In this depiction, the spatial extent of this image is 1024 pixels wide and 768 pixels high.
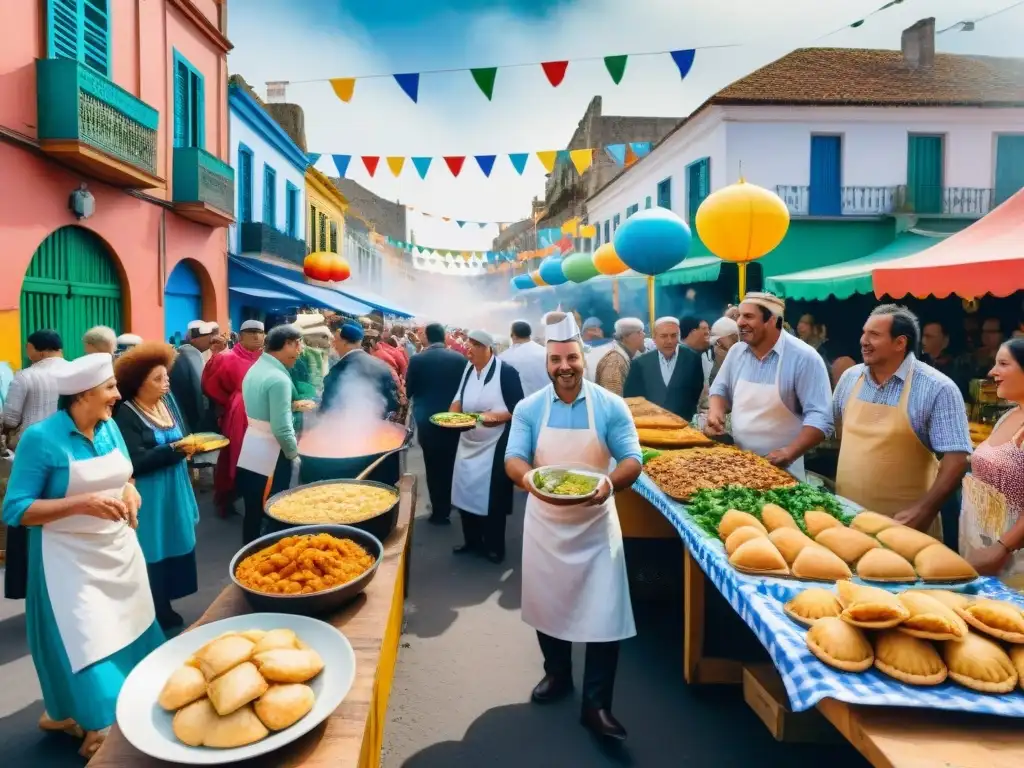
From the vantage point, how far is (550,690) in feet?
11.6

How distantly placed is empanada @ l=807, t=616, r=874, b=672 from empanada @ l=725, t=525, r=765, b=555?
27.1 inches

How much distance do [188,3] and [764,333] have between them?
12.2m

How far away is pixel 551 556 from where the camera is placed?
3.20 m

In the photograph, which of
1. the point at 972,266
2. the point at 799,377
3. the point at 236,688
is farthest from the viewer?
the point at 972,266

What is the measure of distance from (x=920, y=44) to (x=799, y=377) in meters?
19.7

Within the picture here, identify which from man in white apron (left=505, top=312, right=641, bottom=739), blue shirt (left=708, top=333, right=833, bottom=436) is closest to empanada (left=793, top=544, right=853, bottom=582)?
man in white apron (left=505, top=312, right=641, bottom=739)

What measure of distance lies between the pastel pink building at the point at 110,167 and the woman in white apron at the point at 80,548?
227 inches

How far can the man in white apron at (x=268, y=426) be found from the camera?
4840mm

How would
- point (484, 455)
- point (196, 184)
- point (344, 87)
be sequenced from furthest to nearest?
→ 1. point (196, 184)
2. point (344, 87)
3. point (484, 455)

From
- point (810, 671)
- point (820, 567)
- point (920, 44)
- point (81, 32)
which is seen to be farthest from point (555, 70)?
point (920, 44)

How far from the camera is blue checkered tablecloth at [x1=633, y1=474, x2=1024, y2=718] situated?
66.7 inches

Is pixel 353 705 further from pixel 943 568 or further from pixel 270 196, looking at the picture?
pixel 270 196

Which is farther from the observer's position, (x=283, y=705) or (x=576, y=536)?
(x=576, y=536)

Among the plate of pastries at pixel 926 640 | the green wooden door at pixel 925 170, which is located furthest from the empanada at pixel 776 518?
the green wooden door at pixel 925 170
